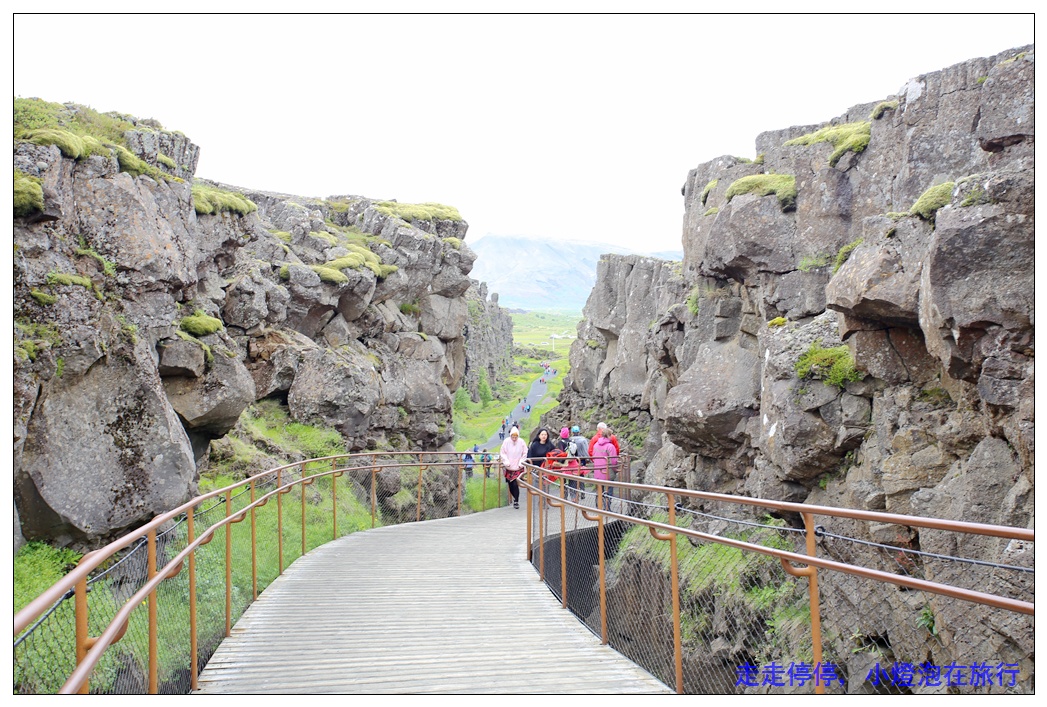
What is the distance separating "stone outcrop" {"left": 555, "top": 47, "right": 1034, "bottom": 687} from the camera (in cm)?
801

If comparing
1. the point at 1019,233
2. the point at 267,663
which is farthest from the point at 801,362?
the point at 267,663

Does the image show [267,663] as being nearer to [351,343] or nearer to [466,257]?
[351,343]

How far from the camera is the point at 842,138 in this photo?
48.2 ft

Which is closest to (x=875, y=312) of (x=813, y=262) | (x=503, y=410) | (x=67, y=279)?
(x=813, y=262)

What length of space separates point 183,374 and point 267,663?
7.97m

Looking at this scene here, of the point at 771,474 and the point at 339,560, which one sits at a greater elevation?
the point at 771,474

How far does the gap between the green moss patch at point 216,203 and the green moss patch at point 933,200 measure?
13906mm

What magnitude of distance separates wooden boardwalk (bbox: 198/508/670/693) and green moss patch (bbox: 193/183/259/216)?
29.6 feet

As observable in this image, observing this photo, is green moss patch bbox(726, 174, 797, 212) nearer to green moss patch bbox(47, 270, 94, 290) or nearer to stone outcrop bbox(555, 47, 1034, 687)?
stone outcrop bbox(555, 47, 1034, 687)

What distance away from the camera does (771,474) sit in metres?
13.4

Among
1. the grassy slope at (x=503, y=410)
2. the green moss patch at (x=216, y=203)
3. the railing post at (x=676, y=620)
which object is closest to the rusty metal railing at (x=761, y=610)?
the railing post at (x=676, y=620)

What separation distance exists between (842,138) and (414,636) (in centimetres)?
1324

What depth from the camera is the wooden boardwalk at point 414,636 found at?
552 cm

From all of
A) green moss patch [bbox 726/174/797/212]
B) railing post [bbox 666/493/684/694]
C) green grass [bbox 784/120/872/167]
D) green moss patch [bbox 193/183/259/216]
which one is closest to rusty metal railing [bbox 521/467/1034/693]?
railing post [bbox 666/493/684/694]
